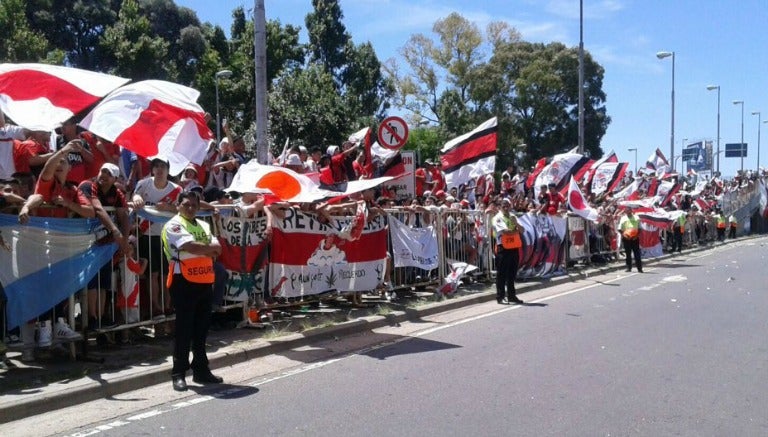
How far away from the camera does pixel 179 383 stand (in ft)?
22.6

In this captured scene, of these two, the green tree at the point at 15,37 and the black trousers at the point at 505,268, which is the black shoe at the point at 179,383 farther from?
the green tree at the point at 15,37

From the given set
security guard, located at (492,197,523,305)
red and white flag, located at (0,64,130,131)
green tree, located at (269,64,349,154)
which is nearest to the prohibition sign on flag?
security guard, located at (492,197,523,305)

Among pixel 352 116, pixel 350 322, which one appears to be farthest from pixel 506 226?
pixel 352 116

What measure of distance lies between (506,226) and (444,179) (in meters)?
4.32

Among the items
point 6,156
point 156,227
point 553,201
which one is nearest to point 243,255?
point 156,227

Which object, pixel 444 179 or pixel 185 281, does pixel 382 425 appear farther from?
pixel 444 179

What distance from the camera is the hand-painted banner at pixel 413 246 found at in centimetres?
1261

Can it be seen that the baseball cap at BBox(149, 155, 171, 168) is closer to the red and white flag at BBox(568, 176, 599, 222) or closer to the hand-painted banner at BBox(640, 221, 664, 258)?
the red and white flag at BBox(568, 176, 599, 222)

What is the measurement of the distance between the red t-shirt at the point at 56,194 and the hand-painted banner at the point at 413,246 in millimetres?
6013

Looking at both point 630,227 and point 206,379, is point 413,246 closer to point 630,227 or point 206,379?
point 206,379

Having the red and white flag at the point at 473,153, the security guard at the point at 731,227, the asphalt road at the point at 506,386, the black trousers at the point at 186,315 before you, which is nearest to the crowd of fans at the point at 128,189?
the black trousers at the point at 186,315

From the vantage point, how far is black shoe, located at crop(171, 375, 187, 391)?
22.6ft

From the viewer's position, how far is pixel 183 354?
273 inches

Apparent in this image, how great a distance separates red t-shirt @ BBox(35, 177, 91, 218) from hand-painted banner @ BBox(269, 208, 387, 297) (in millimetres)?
2985
